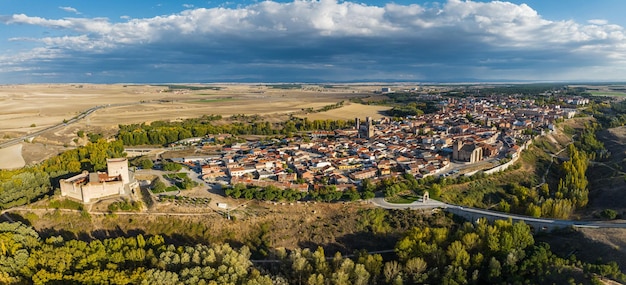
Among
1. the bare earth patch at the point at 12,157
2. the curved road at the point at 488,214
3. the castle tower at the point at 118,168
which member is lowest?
the curved road at the point at 488,214

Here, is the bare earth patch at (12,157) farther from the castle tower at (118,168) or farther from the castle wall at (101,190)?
the castle wall at (101,190)

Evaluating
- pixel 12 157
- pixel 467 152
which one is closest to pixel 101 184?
pixel 12 157

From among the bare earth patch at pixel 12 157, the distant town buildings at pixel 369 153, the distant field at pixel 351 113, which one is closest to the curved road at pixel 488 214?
the distant town buildings at pixel 369 153

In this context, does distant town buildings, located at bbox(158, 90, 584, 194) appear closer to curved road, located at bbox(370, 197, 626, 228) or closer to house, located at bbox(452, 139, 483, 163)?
house, located at bbox(452, 139, 483, 163)

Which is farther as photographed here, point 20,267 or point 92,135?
point 92,135

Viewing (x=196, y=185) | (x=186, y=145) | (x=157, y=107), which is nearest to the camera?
(x=196, y=185)

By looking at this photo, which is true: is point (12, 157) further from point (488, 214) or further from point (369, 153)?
point (488, 214)

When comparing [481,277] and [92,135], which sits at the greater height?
[92,135]

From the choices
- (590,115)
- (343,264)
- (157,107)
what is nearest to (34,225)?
(343,264)

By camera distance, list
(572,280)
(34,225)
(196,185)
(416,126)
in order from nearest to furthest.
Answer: (572,280) → (34,225) → (196,185) → (416,126)

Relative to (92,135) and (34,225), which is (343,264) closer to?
(34,225)
